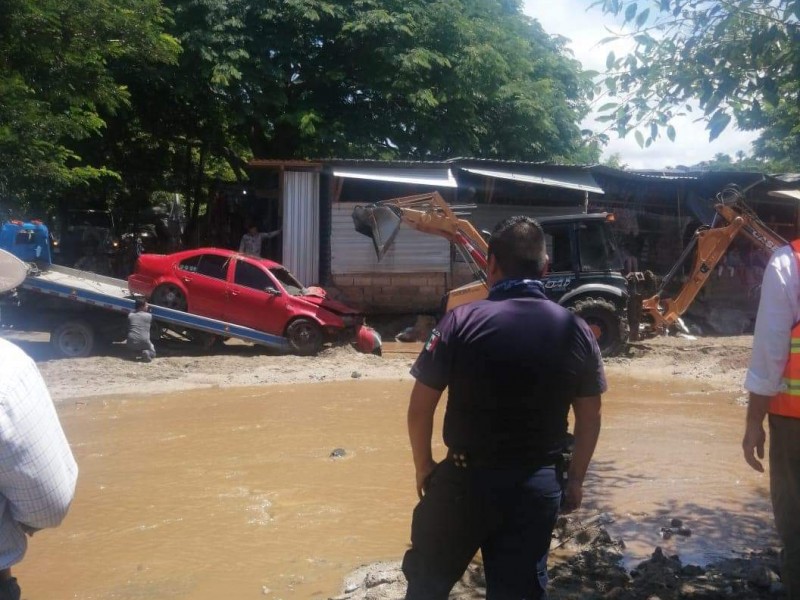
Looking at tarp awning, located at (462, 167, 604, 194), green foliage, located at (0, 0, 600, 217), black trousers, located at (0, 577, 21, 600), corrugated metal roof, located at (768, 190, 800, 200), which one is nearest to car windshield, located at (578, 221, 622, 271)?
tarp awning, located at (462, 167, 604, 194)

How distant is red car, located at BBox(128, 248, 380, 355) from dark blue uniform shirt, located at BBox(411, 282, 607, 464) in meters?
10.7

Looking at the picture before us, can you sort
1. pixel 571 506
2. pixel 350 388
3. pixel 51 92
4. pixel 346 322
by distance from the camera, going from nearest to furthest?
1. pixel 571 506
2. pixel 350 388
3. pixel 51 92
4. pixel 346 322

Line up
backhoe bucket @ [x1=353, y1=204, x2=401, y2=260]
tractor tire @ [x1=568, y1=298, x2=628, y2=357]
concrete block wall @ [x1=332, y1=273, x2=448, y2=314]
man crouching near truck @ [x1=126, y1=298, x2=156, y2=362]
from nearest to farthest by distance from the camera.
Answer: man crouching near truck @ [x1=126, y1=298, x2=156, y2=362]
tractor tire @ [x1=568, y1=298, x2=628, y2=357]
backhoe bucket @ [x1=353, y1=204, x2=401, y2=260]
concrete block wall @ [x1=332, y1=273, x2=448, y2=314]

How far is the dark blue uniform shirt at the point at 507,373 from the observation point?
2795mm

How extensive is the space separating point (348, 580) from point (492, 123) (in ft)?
53.7

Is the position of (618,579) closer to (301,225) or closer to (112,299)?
(112,299)

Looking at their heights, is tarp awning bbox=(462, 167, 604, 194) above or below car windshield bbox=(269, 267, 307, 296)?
above

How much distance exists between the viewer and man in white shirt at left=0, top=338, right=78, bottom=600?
2.29m

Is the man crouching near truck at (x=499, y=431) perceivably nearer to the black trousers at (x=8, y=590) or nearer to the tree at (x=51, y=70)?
the black trousers at (x=8, y=590)

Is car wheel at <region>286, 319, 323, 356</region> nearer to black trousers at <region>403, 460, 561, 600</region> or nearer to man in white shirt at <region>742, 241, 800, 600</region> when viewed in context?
man in white shirt at <region>742, 241, 800, 600</region>

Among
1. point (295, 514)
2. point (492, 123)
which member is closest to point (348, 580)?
point (295, 514)

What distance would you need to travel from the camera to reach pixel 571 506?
3.04 m

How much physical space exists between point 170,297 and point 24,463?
11352mm

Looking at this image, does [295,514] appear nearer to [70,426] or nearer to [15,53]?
[70,426]
